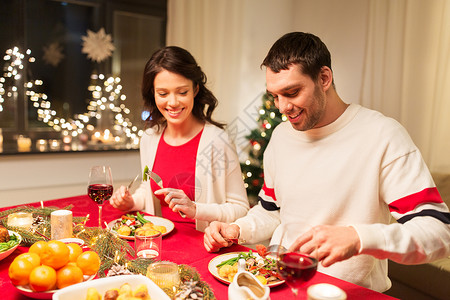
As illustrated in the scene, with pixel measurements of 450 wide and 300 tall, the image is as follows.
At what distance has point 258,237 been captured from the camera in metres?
1.58

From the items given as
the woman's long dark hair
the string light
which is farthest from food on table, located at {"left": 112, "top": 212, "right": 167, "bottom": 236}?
the string light

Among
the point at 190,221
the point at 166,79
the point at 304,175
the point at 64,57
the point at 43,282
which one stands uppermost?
the point at 64,57

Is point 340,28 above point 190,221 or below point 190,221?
above

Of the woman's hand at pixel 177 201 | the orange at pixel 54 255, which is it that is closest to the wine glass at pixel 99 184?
the woman's hand at pixel 177 201

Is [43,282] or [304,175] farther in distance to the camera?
[304,175]

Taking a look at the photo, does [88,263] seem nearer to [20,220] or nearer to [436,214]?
[20,220]

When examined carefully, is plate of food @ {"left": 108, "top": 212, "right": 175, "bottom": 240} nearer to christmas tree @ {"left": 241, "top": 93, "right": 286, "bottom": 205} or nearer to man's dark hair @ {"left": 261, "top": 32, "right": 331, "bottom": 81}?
man's dark hair @ {"left": 261, "top": 32, "right": 331, "bottom": 81}

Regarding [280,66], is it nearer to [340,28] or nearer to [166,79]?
[166,79]

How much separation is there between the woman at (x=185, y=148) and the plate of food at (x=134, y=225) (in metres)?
0.18

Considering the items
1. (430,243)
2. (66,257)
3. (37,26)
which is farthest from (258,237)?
(37,26)

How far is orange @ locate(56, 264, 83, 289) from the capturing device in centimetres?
99

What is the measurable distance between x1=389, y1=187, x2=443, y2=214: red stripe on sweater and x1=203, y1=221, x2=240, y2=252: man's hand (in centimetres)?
58

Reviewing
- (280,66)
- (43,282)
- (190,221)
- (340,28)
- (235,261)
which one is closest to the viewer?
(43,282)

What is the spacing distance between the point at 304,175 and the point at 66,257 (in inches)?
36.0
